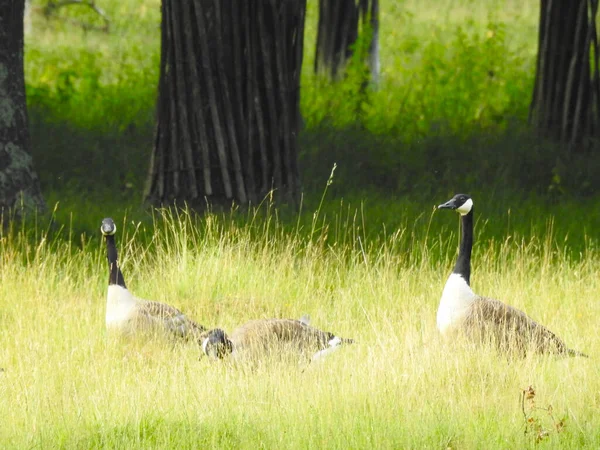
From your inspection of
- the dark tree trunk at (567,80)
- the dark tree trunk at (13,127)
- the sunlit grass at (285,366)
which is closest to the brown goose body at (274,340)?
the sunlit grass at (285,366)

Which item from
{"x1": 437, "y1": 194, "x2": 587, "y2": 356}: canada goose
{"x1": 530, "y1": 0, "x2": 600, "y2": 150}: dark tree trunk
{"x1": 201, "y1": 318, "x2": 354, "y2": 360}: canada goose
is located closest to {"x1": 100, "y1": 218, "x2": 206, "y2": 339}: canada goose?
{"x1": 201, "y1": 318, "x2": 354, "y2": 360}: canada goose

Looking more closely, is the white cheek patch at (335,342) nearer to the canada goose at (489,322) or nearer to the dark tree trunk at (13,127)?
the canada goose at (489,322)

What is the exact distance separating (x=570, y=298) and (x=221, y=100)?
504 centimetres

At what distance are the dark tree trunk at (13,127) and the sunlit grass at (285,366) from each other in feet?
3.34

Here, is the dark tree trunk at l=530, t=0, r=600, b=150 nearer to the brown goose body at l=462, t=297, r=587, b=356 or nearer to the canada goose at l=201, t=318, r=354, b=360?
the brown goose body at l=462, t=297, r=587, b=356

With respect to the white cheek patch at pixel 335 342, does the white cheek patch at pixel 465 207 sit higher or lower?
higher

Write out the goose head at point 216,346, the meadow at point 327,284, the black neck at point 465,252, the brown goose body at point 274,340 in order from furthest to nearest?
the black neck at point 465,252
the brown goose body at point 274,340
the goose head at point 216,346
the meadow at point 327,284

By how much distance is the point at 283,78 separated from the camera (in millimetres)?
12523

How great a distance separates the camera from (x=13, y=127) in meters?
11.6

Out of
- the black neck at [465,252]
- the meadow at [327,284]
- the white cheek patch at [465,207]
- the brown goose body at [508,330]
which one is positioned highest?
the white cheek patch at [465,207]

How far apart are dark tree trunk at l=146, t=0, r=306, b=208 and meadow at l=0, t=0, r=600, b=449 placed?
469 mm

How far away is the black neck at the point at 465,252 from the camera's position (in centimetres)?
772

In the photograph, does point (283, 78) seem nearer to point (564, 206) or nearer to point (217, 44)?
point (217, 44)

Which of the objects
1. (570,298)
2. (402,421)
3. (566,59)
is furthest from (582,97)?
(402,421)
